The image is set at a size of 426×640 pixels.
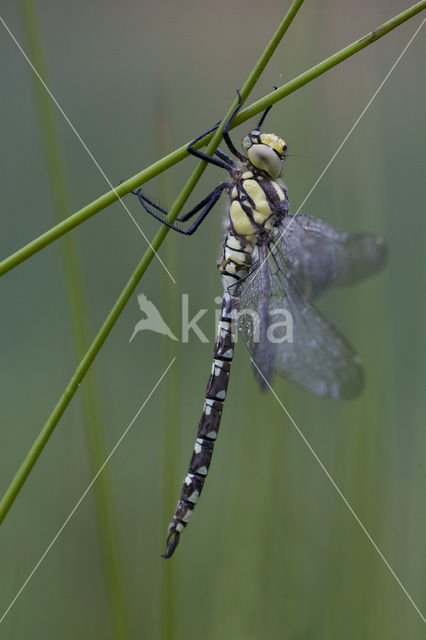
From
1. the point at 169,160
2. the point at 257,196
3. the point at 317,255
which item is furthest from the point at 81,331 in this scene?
the point at 317,255

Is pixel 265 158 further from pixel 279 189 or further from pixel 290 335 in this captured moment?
pixel 290 335

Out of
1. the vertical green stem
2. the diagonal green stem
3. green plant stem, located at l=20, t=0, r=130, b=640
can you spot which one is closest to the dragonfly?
the vertical green stem

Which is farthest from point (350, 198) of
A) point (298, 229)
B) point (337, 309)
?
point (337, 309)

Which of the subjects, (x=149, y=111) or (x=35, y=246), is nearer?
(x=35, y=246)

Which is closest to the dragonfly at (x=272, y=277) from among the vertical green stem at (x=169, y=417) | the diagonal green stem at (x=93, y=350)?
the vertical green stem at (x=169, y=417)

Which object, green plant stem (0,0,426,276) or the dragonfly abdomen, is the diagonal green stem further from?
the dragonfly abdomen

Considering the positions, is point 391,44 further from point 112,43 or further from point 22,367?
point 22,367

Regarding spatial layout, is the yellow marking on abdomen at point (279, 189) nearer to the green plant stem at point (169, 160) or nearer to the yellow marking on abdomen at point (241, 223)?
the yellow marking on abdomen at point (241, 223)
